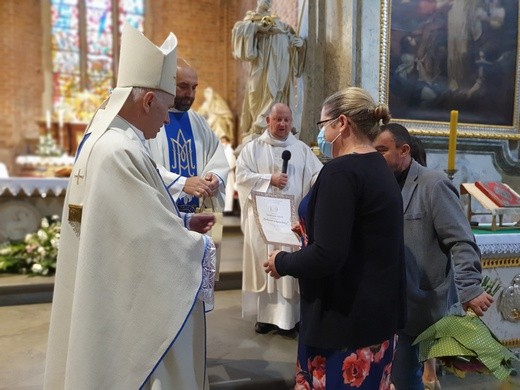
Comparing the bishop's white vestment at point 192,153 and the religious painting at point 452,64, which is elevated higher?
the religious painting at point 452,64

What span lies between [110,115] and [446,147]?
4.10 meters

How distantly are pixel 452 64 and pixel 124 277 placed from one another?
4.48 meters

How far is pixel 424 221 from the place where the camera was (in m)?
2.08

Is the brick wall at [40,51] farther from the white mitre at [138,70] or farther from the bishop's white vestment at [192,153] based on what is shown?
the white mitre at [138,70]

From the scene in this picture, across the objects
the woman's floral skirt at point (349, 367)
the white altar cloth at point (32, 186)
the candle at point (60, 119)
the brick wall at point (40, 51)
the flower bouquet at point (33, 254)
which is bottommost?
the flower bouquet at point (33, 254)

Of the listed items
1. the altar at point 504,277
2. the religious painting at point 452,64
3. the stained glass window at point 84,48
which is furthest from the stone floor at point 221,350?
the stained glass window at point 84,48

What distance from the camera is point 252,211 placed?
3.65m

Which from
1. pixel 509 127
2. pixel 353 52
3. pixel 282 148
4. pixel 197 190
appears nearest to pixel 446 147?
pixel 509 127

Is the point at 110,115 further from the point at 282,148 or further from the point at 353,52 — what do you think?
the point at 353,52

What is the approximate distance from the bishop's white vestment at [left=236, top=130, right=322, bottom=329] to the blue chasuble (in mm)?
833

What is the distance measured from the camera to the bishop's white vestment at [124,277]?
4.93ft

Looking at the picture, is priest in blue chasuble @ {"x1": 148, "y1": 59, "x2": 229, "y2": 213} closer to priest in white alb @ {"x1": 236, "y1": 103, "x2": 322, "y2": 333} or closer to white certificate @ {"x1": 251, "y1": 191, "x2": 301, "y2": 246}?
white certificate @ {"x1": 251, "y1": 191, "x2": 301, "y2": 246}

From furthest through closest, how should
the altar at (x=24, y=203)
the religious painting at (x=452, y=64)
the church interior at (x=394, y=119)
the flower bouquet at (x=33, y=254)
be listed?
the altar at (x=24, y=203)
the flower bouquet at (x=33, y=254)
the religious painting at (x=452, y=64)
the church interior at (x=394, y=119)

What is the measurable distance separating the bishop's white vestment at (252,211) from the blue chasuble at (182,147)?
0.83m
